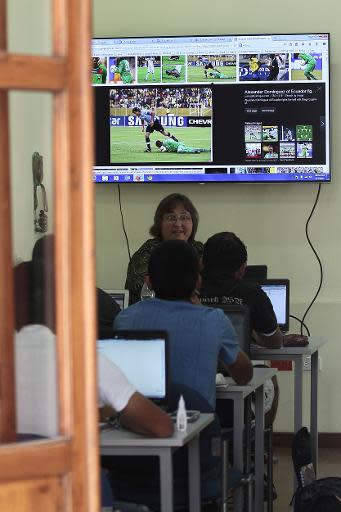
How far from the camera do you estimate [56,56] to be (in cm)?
185

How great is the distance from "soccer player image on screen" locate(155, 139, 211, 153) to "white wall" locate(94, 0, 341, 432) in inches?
13.0

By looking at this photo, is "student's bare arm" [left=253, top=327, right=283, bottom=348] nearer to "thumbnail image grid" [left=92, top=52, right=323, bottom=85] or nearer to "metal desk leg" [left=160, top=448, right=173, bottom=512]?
"thumbnail image grid" [left=92, top=52, right=323, bottom=85]

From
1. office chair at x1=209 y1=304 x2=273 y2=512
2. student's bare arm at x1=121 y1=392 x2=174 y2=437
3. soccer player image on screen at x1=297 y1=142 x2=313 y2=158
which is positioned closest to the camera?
student's bare arm at x1=121 y1=392 x2=174 y2=437

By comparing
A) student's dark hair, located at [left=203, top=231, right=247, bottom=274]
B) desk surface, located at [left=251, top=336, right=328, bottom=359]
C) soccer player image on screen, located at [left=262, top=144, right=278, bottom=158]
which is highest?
soccer player image on screen, located at [left=262, top=144, right=278, bottom=158]

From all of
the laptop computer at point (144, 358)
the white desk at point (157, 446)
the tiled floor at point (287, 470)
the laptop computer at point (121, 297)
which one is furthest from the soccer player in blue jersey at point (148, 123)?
the white desk at point (157, 446)

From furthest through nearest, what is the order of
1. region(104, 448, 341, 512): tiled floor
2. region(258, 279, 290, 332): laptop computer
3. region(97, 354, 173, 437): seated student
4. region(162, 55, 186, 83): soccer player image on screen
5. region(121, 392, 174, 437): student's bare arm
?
region(162, 55, 186, 83): soccer player image on screen → region(258, 279, 290, 332): laptop computer → region(104, 448, 341, 512): tiled floor → region(121, 392, 174, 437): student's bare arm → region(97, 354, 173, 437): seated student

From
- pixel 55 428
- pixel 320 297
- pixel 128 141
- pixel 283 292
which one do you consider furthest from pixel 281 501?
pixel 55 428

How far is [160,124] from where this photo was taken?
7180mm

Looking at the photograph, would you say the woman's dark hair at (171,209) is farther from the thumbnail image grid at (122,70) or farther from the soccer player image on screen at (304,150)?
the thumbnail image grid at (122,70)

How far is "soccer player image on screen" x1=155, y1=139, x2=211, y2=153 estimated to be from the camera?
7.11 meters

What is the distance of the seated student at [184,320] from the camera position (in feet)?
13.4

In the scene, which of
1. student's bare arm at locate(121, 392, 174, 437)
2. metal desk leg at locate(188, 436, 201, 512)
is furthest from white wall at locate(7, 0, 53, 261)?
metal desk leg at locate(188, 436, 201, 512)

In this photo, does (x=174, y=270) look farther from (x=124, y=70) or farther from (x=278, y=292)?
(x=124, y=70)

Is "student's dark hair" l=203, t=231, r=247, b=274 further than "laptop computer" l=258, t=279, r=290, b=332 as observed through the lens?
No
